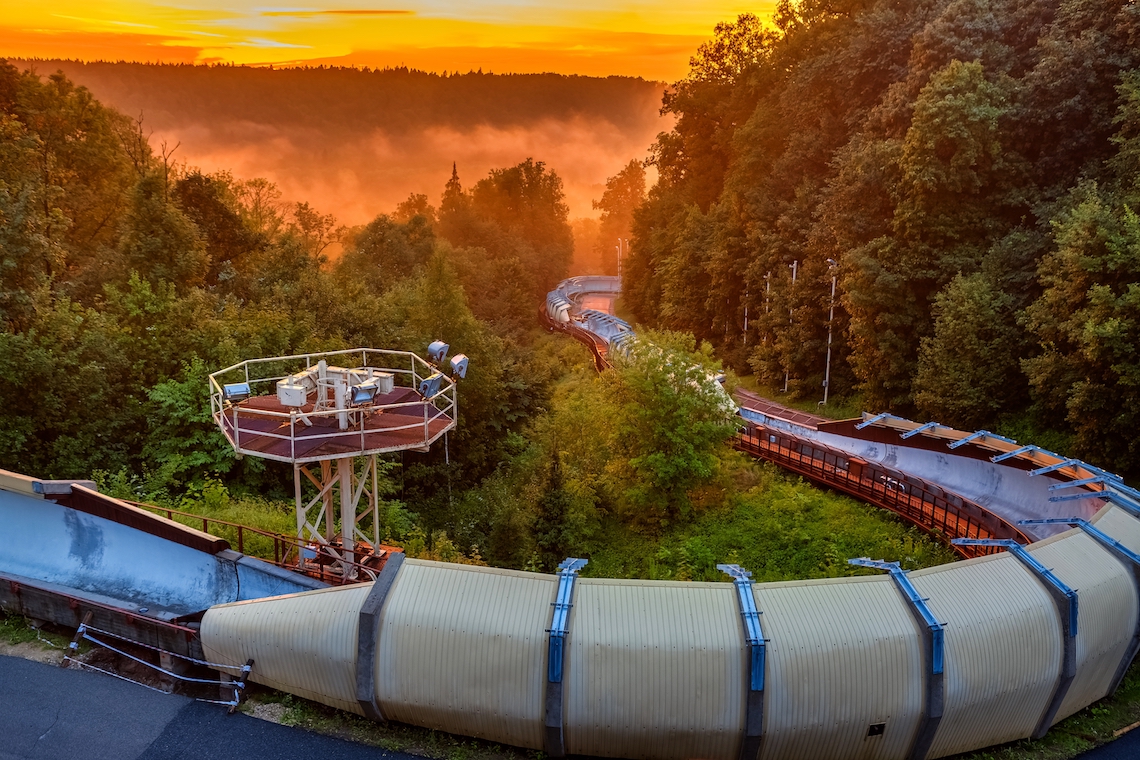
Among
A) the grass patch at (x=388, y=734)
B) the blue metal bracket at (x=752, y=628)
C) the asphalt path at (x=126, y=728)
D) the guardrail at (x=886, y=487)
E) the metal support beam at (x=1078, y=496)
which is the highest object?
the blue metal bracket at (x=752, y=628)

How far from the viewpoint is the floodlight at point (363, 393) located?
660 inches

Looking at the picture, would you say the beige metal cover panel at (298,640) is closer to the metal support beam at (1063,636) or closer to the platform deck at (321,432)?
the platform deck at (321,432)

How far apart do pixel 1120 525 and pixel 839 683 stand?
9.77 m

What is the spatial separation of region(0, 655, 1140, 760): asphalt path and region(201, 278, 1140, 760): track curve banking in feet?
3.08

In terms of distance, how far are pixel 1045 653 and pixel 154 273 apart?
4048 centimetres

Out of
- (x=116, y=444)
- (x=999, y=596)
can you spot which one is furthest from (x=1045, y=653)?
(x=116, y=444)

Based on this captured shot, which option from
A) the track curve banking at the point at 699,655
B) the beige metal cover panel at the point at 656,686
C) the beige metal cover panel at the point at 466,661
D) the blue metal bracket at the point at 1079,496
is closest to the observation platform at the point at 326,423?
the track curve banking at the point at 699,655

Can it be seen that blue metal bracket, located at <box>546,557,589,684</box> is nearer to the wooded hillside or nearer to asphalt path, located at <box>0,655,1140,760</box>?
asphalt path, located at <box>0,655,1140,760</box>

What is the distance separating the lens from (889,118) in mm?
43438

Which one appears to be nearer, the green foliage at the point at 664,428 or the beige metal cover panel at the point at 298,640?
the beige metal cover panel at the point at 298,640

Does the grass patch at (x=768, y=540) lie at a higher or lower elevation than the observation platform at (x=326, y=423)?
lower

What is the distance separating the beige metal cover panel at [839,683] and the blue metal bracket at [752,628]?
0.21 metres

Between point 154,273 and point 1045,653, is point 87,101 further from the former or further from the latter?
point 1045,653

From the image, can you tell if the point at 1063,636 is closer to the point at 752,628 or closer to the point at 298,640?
the point at 752,628
